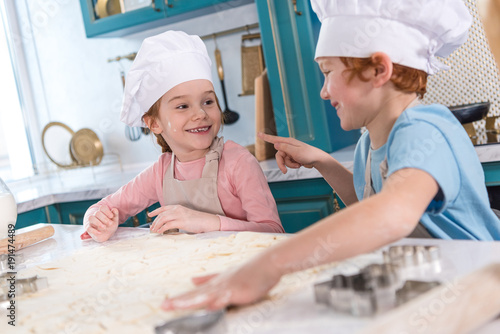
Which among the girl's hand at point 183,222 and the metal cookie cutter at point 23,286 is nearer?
the metal cookie cutter at point 23,286

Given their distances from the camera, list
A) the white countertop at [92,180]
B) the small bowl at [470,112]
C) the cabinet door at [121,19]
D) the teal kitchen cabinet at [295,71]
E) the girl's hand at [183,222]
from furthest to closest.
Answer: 1. the cabinet door at [121,19]
2. the teal kitchen cabinet at [295,71]
3. the white countertop at [92,180]
4. the small bowl at [470,112]
5. the girl's hand at [183,222]

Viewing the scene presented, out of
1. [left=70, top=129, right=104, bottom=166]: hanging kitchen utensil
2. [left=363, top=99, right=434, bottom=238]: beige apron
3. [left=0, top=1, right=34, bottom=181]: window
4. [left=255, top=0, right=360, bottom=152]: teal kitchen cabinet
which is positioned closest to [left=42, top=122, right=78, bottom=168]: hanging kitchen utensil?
[left=70, top=129, right=104, bottom=166]: hanging kitchen utensil

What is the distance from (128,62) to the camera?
291cm

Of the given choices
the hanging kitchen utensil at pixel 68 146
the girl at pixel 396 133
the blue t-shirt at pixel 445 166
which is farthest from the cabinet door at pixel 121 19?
the blue t-shirt at pixel 445 166

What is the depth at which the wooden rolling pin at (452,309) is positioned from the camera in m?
0.51

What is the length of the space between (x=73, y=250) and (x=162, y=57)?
0.56 metres

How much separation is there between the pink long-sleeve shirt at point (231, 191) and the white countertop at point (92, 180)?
42cm

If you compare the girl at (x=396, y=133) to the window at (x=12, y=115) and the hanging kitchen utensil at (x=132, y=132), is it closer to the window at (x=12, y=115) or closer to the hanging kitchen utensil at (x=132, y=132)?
the hanging kitchen utensil at (x=132, y=132)

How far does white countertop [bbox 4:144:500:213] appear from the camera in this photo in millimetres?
1797

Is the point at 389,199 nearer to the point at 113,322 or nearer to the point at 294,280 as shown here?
the point at 294,280

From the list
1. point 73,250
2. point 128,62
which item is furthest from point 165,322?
point 128,62

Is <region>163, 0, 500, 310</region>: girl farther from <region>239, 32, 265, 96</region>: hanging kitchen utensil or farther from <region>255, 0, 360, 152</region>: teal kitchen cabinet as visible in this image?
<region>239, 32, 265, 96</region>: hanging kitchen utensil

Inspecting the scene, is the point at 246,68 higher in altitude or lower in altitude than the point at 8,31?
lower

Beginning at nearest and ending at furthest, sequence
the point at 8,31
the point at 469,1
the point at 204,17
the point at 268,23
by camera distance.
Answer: the point at 469,1
the point at 268,23
the point at 204,17
the point at 8,31
